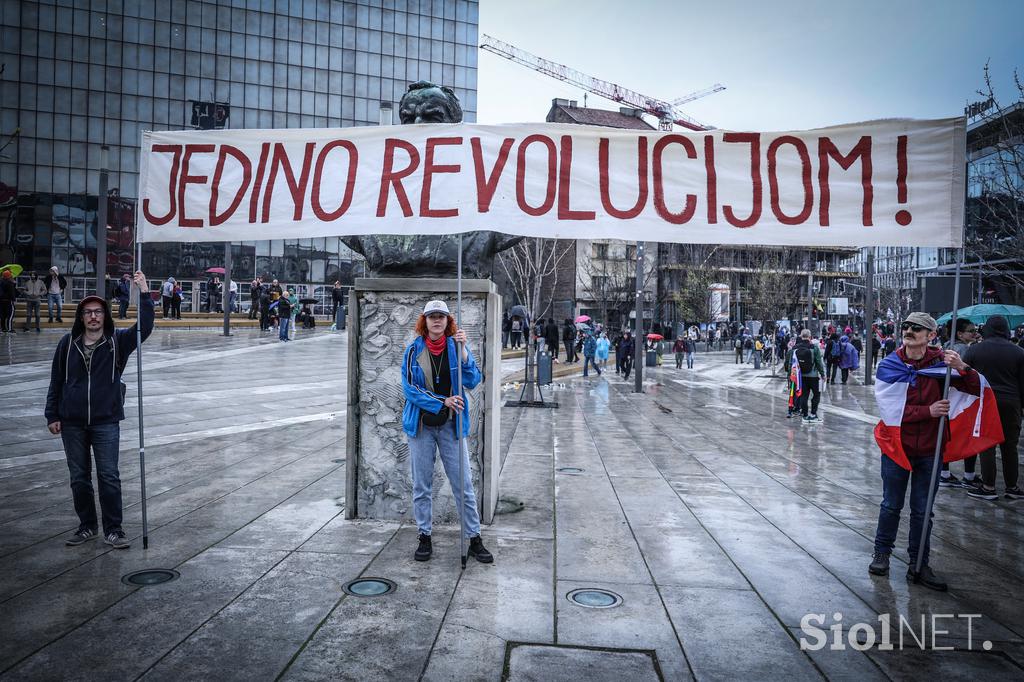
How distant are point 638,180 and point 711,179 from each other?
58 centimetres

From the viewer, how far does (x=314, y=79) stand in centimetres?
6956

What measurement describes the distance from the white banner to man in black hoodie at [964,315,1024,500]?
150 inches

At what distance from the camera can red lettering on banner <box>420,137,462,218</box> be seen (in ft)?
17.9

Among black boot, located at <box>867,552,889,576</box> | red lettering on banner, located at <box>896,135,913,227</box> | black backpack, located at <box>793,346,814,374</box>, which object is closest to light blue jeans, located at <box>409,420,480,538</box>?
black boot, located at <box>867,552,889,576</box>

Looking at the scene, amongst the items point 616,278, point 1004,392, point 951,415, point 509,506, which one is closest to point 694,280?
point 616,278

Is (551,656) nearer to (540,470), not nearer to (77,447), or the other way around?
(77,447)

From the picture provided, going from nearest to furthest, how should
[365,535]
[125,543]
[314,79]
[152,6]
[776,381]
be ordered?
[125,543]
[365,535]
[776,381]
[152,6]
[314,79]

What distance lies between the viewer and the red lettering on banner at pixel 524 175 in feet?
17.9

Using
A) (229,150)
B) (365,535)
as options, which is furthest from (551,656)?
(229,150)

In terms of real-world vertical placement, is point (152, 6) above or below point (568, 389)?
above

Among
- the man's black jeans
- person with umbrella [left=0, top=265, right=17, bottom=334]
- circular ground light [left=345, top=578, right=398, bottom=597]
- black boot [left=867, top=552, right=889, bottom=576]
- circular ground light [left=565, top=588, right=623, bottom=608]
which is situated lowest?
circular ground light [left=565, top=588, right=623, bottom=608]

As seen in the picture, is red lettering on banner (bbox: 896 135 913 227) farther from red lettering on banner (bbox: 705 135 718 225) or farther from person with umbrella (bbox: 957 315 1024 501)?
person with umbrella (bbox: 957 315 1024 501)

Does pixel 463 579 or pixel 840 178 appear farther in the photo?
pixel 840 178

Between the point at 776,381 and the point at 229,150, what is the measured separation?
23183mm
